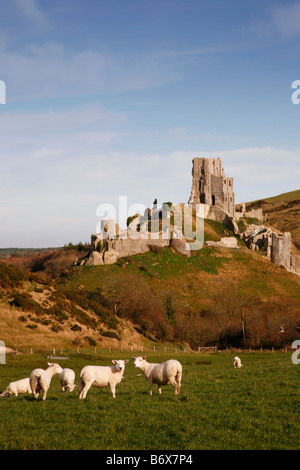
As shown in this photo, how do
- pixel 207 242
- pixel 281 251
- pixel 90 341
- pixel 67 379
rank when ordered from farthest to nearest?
pixel 207 242 < pixel 281 251 < pixel 90 341 < pixel 67 379

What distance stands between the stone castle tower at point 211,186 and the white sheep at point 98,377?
122 metres

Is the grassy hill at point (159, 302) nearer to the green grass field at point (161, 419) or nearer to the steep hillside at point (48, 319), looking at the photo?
the steep hillside at point (48, 319)

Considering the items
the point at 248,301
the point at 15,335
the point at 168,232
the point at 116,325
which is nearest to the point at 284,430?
the point at 15,335

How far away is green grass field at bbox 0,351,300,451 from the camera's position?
12.3 meters

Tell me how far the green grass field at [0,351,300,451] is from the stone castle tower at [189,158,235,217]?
122 meters

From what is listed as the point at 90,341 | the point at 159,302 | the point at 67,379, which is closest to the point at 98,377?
the point at 67,379

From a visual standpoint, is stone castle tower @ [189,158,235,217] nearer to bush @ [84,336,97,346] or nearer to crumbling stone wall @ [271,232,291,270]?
crumbling stone wall @ [271,232,291,270]

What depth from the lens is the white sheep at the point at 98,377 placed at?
19.0 m

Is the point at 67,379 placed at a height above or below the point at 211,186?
below

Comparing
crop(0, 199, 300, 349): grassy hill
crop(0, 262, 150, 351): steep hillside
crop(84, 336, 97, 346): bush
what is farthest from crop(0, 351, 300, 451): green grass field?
crop(84, 336, 97, 346): bush

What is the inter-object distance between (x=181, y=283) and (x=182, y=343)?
27.1 m

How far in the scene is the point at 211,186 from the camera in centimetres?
14288

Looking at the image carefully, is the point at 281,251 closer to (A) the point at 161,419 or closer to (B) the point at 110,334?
(B) the point at 110,334

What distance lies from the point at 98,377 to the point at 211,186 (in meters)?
127
